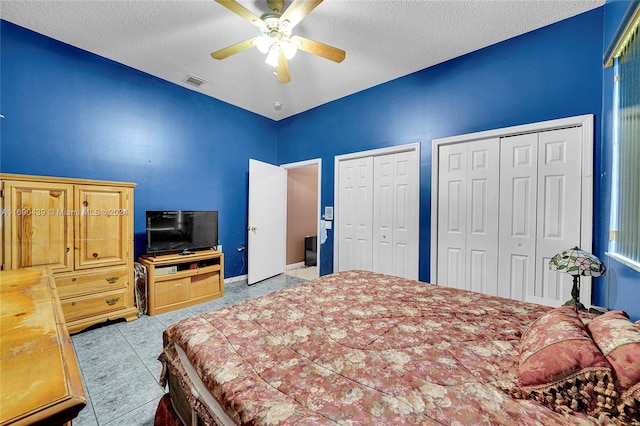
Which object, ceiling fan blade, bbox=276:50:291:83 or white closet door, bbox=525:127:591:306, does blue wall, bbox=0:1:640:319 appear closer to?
white closet door, bbox=525:127:591:306

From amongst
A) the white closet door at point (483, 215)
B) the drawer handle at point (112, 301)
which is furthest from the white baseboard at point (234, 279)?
the white closet door at point (483, 215)

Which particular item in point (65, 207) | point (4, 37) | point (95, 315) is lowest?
point (95, 315)

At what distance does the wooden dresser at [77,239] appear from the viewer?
220 cm

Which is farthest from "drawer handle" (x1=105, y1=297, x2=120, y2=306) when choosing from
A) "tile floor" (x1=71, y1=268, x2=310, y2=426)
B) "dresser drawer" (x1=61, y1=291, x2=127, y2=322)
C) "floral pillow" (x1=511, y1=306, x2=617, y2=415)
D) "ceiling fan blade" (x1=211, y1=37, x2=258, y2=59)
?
"floral pillow" (x1=511, y1=306, x2=617, y2=415)

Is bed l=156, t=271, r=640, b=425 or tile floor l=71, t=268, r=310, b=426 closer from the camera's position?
bed l=156, t=271, r=640, b=425

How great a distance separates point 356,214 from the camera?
3.75 meters

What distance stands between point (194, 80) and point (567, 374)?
4.26 meters

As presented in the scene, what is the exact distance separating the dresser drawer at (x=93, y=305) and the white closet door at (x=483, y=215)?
3.82 meters

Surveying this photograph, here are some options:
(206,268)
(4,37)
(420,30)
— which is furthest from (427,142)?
(4,37)

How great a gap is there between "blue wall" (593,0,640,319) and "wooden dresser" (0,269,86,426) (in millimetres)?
2673

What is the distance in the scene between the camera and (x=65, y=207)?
7.86ft

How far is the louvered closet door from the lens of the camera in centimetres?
265

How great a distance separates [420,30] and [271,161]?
3.15 m

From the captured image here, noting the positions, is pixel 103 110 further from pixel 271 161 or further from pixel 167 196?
pixel 271 161
